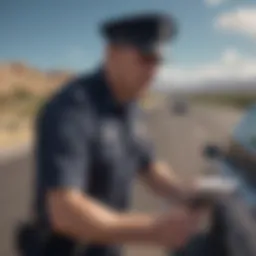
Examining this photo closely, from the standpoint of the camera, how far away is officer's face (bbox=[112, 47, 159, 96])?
1434 mm

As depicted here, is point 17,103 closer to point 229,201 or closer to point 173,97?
point 173,97

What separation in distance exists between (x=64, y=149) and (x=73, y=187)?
0.23ft

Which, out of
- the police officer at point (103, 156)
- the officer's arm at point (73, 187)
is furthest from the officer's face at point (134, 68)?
the officer's arm at point (73, 187)

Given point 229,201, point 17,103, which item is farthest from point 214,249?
point 17,103

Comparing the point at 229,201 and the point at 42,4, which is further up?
the point at 42,4

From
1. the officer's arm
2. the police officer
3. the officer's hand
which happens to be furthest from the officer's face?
the officer's hand

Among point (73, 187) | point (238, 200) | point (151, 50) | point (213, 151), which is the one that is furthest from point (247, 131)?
point (73, 187)

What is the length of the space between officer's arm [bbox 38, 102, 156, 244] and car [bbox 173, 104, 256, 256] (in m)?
0.23

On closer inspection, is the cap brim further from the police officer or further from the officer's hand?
the officer's hand

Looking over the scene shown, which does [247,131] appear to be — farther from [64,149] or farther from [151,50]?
[64,149]

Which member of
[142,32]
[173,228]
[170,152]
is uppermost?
[142,32]

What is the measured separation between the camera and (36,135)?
4.77 feet

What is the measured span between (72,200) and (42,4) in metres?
0.53

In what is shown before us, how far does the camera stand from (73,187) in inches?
53.1
